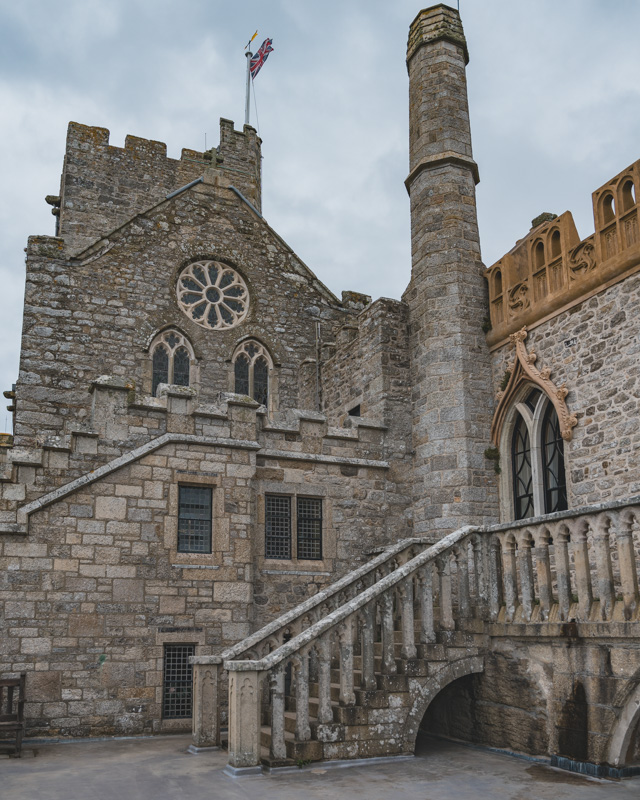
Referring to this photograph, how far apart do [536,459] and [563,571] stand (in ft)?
10.8

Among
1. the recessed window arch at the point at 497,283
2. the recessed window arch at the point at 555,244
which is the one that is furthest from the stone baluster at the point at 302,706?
the recessed window arch at the point at 497,283

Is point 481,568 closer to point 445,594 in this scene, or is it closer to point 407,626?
point 445,594

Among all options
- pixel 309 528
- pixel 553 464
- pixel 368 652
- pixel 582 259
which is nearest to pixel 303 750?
pixel 368 652

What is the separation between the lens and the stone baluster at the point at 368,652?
8.56 meters

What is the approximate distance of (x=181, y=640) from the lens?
10844 mm

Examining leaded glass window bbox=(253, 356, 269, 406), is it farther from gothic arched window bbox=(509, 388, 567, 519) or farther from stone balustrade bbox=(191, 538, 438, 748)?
stone balustrade bbox=(191, 538, 438, 748)

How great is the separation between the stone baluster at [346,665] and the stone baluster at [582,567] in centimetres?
244

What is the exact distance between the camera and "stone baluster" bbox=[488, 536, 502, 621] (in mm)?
9430

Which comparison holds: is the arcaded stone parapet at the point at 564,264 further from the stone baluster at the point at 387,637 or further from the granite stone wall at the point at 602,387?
the stone baluster at the point at 387,637

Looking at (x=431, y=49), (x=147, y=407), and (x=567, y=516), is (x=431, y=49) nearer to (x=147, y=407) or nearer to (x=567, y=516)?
(x=147, y=407)

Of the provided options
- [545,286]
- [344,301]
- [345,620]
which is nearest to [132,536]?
[345,620]

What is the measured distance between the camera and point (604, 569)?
304 inches

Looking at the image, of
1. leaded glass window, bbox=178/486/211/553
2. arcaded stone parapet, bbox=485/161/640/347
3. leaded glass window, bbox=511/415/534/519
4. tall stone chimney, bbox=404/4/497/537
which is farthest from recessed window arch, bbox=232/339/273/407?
leaded glass window, bbox=511/415/534/519

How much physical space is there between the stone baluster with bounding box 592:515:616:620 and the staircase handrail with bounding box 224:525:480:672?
2.06 metres
